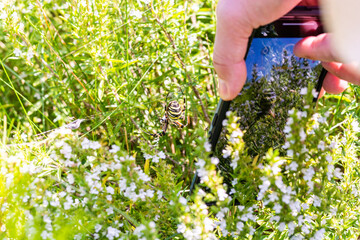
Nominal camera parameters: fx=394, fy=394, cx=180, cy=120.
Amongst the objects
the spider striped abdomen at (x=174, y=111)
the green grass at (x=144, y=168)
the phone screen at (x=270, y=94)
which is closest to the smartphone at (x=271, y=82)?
the phone screen at (x=270, y=94)

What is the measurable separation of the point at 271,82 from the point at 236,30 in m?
0.38

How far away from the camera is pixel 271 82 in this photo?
1664 mm

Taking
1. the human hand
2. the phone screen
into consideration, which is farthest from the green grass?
the human hand

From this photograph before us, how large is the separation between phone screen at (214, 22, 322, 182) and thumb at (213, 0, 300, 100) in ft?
0.35

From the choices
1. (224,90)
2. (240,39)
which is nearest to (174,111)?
(224,90)

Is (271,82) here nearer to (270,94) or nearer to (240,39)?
(270,94)

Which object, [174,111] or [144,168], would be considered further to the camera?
[174,111]

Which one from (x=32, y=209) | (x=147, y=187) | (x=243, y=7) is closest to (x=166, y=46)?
(x=243, y=7)

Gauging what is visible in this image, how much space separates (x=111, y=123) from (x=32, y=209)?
0.73m

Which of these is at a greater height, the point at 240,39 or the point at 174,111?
the point at 240,39

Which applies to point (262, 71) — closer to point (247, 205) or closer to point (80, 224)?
point (247, 205)

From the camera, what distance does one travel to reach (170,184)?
1.47 meters

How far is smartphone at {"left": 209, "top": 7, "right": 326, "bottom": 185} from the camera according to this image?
153cm

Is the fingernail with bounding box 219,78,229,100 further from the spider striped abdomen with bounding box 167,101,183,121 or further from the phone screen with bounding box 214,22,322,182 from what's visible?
the spider striped abdomen with bounding box 167,101,183,121
